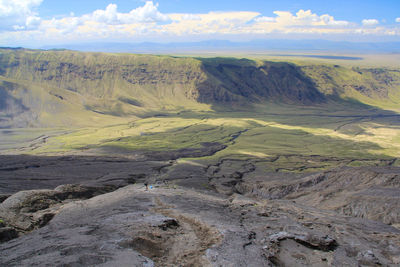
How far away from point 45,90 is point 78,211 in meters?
147

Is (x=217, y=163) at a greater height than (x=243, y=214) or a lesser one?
lesser

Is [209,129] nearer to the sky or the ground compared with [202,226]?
nearer to the ground

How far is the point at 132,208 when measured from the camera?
3625cm

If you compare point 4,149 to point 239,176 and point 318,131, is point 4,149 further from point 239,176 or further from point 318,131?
point 318,131

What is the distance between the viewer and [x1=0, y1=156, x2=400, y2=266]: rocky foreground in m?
23.9

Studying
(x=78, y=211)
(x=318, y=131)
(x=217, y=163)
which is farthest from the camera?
(x=318, y=131)

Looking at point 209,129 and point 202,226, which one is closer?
point 202,226

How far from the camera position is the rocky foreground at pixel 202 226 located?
78.5 feet

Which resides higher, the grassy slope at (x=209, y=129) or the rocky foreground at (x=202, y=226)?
the rocky foreground at (x=202, y=226)

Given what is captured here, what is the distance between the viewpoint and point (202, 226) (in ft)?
101

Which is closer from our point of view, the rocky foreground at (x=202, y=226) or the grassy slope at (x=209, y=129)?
the rocky foreground at (x=202, y=226)

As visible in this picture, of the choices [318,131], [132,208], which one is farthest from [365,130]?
[132,208]

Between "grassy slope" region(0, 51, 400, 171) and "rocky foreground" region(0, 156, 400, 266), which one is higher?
"rocky foreground" region(0, 156, 400, 266)

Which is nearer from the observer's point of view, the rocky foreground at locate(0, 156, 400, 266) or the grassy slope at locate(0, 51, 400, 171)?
the rocky foreground at locate(0, 156, 400, 266)
